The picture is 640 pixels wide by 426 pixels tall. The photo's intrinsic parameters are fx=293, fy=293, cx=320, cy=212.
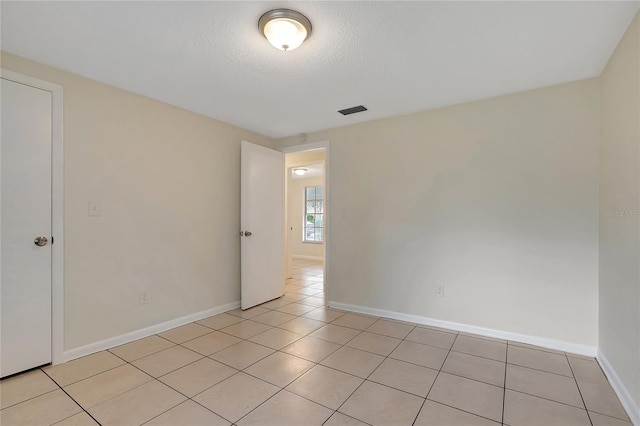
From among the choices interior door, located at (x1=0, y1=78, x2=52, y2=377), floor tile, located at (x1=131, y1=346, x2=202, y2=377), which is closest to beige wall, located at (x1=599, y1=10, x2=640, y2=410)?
floor tile, located at (x1=131, y1=346, x2=202, y2=377)

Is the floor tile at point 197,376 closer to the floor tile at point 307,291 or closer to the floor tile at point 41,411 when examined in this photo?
the floor tile at point 41,411

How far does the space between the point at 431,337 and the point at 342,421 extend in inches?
61.0

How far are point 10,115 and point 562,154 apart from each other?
440 centimetres

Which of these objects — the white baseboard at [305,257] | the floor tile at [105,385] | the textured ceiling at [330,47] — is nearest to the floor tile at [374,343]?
the floor tile at [105,385]

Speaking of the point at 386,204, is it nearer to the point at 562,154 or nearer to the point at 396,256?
the point at 396,256

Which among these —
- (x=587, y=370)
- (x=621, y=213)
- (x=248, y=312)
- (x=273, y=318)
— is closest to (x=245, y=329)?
(x=273, y=318)

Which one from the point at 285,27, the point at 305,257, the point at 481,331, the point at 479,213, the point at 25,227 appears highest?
the point at 285,27

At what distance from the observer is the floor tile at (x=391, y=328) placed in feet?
9.71

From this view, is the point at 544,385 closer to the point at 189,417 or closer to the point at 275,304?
the point at 189,417

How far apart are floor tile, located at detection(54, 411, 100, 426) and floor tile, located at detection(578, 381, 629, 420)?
2942 mm

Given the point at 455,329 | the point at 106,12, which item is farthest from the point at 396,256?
the point at 106,12

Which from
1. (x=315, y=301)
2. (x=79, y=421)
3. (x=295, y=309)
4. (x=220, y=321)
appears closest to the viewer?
(x=79, y=421)

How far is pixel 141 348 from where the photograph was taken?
2.62 m

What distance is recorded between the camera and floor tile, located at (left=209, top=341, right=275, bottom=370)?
2353mm
